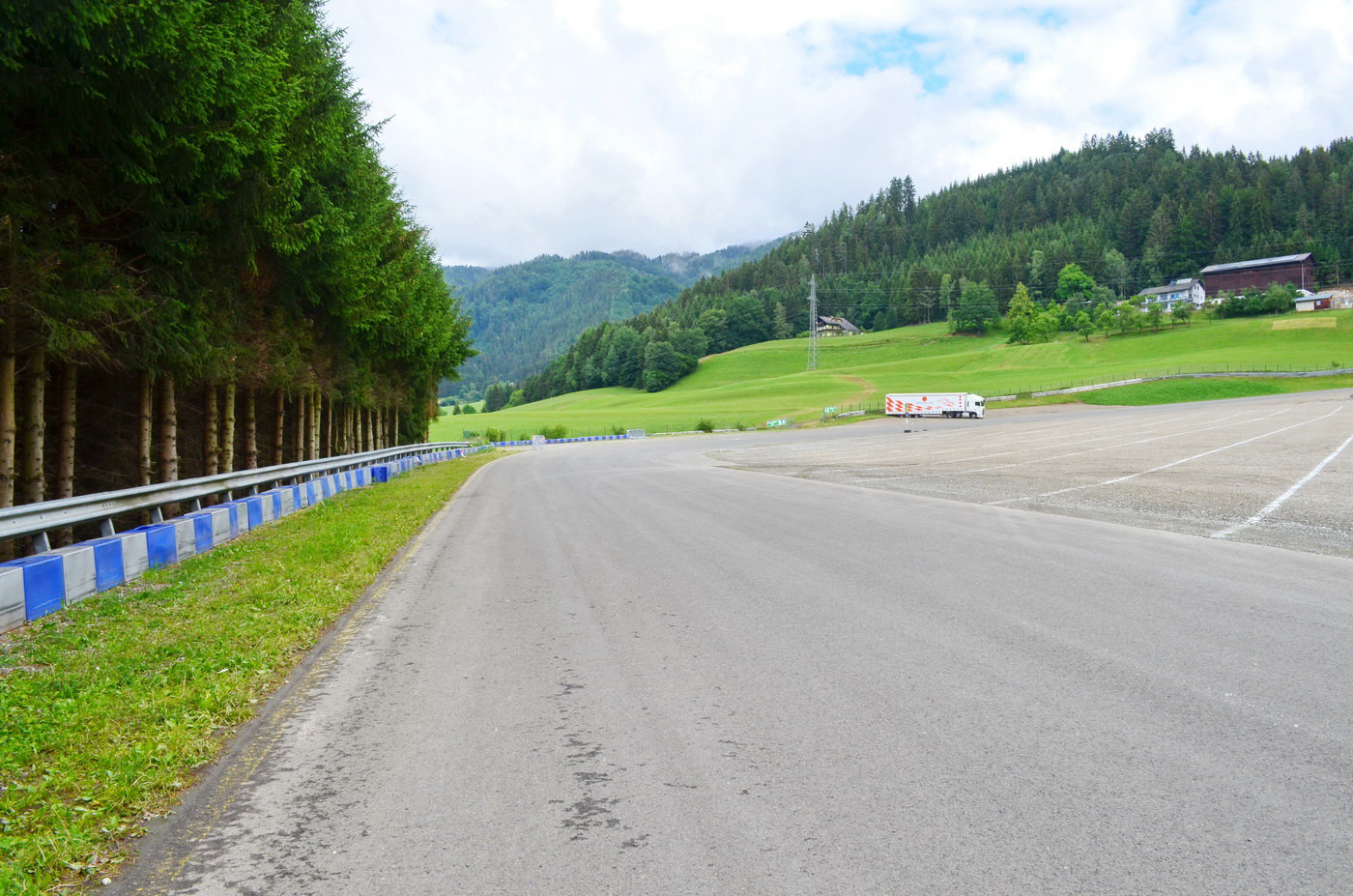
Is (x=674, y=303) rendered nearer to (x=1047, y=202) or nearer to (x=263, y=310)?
(x=1047, y=202)

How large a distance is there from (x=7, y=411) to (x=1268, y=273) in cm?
17127

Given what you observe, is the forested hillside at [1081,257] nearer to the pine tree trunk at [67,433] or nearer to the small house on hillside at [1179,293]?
the small house on hillside at [1179,293]

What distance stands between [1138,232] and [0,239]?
19333 centimetres

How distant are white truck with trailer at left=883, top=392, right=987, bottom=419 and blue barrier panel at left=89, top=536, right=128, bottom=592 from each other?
218ft

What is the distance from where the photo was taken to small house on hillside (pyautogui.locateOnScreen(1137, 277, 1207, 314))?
145625 millimetres

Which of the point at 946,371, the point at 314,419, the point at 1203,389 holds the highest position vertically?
the point at 946,371

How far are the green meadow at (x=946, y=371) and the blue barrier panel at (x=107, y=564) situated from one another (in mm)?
69624

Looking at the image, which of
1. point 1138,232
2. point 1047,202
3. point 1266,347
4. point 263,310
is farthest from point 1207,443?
point 1047,202

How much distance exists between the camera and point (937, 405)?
71.0m

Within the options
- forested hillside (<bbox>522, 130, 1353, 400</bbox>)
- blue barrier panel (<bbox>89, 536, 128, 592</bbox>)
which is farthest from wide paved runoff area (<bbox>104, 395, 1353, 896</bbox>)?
forested hillside (<bbox>522, 130, 1353, 400</bbox>)

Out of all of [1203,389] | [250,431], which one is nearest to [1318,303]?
[1203,389]

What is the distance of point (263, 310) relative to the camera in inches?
823

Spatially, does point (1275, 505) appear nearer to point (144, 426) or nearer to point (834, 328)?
point (144, 426)

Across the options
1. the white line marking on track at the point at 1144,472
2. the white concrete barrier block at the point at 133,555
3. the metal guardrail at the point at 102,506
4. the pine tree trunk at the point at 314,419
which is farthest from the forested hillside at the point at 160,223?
the white line marking on track at the point at 1144,472
